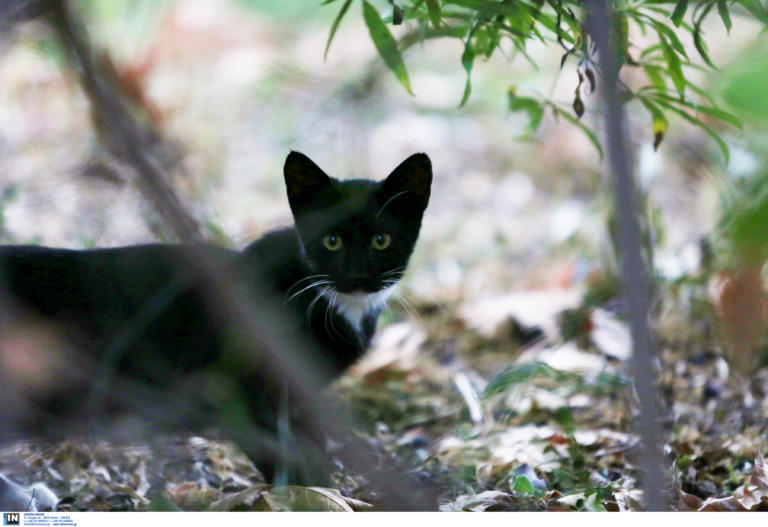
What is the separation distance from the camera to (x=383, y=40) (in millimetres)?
1397

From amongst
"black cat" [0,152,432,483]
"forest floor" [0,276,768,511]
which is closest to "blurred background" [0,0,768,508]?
"forest floor" [0,276,768,511]

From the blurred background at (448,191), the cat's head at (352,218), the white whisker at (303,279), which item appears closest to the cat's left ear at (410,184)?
the cat's head at (352,218)

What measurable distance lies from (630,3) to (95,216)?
1.57 m

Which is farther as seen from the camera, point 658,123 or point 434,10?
point 658,123

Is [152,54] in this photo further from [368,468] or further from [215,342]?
[368,468]

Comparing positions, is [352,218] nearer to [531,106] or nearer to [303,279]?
[303,279]

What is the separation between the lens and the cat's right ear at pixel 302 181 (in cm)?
172

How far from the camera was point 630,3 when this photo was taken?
1410mm

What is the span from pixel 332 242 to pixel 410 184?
219mm

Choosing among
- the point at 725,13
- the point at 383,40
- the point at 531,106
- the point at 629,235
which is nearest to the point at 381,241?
the point at 531,106

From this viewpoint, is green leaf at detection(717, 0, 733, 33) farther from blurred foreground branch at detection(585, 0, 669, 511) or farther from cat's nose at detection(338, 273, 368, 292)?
cat's nose at detection(338, 273, 368, 292)

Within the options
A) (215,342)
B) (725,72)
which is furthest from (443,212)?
(725,72)

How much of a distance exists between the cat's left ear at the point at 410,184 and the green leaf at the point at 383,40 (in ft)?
1.14

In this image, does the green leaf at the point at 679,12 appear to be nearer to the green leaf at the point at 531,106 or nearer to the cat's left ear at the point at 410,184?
the green leaf at the point at 531,106
